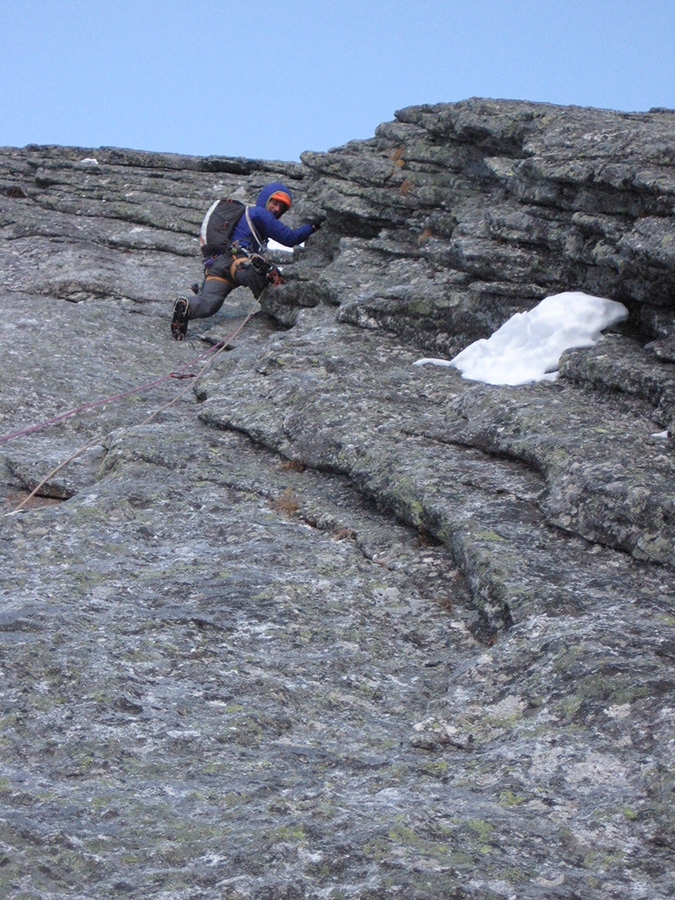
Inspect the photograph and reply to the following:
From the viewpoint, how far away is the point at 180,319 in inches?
660

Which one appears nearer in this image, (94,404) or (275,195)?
(94,404)

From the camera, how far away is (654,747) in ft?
16.8

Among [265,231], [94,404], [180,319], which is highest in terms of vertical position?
[265,231]

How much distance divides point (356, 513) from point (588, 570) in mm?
2495

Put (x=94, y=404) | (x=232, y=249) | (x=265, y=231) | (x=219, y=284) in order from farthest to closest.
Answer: (x=265, y=231) → (x=219, y=284) → (x=232, y=249) → (x=94, y=404)

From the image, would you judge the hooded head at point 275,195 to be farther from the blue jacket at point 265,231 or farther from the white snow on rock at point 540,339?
the white snow on rock at point 540,339

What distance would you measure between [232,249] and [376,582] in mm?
10978

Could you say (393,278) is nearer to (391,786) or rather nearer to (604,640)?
(604,640)

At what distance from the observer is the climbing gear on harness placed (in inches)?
655

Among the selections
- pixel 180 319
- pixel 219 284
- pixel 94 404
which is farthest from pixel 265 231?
pixel 94 404

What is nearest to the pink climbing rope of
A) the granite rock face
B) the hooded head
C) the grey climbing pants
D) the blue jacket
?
the granite rock face

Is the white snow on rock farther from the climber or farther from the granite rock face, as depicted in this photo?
the climber

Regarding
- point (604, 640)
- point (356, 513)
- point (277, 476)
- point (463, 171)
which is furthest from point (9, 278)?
point (604, 640)

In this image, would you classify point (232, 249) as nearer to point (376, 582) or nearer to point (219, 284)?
point (219, 284)
